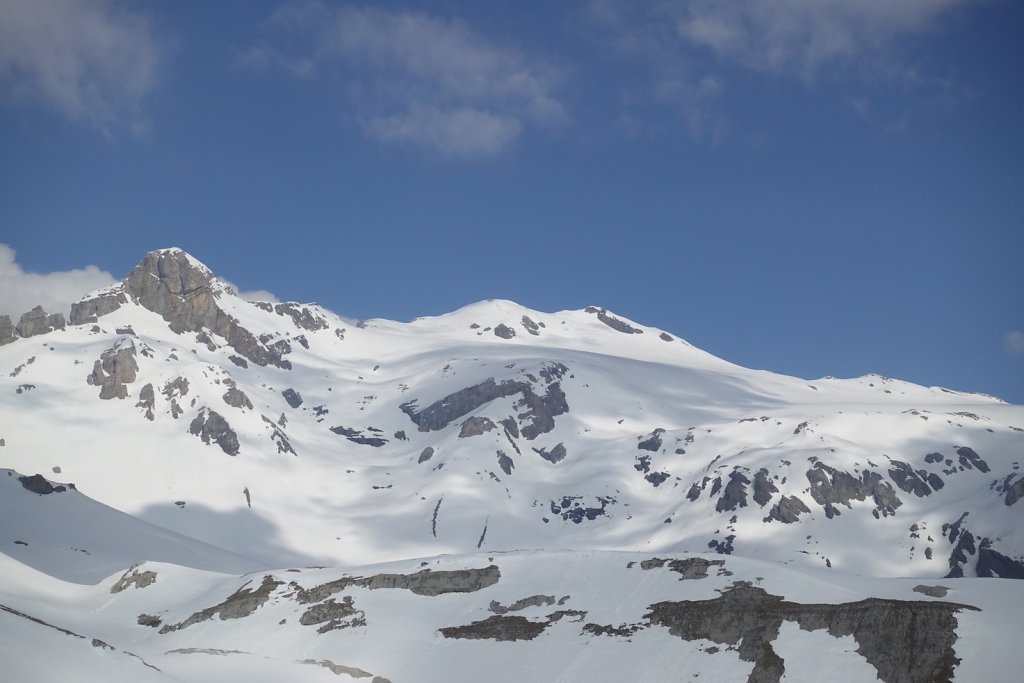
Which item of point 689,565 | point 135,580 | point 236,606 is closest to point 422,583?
point 236,606

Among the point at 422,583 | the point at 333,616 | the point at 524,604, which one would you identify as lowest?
the point at 333,616

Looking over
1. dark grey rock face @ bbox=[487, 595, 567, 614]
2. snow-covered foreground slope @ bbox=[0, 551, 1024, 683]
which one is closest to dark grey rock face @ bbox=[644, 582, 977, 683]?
snow-covered foreground slope @ bbox=[0, 551, 1024, 683]

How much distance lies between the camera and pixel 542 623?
392ft

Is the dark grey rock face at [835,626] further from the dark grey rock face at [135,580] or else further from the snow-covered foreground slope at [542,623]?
the dark grey rock face at [135,580]

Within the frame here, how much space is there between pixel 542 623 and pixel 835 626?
112 feet

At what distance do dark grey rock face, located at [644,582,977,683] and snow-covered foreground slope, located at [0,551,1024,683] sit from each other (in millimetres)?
189

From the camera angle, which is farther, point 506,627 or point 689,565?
point 689,565

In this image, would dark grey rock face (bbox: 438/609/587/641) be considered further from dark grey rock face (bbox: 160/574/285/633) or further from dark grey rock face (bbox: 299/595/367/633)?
dark grey rock face (bbox: 160/574/285/633)

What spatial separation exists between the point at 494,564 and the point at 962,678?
A: 216ft

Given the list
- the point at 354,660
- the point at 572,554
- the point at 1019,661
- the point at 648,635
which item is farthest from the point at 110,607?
the point at 1019,661

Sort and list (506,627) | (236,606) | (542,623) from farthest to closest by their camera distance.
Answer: (236,606), (506,627), (542,623)

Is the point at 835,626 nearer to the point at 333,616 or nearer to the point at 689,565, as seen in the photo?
the point at 689,565

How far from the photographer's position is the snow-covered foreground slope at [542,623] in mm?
96188

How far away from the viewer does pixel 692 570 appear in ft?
403
